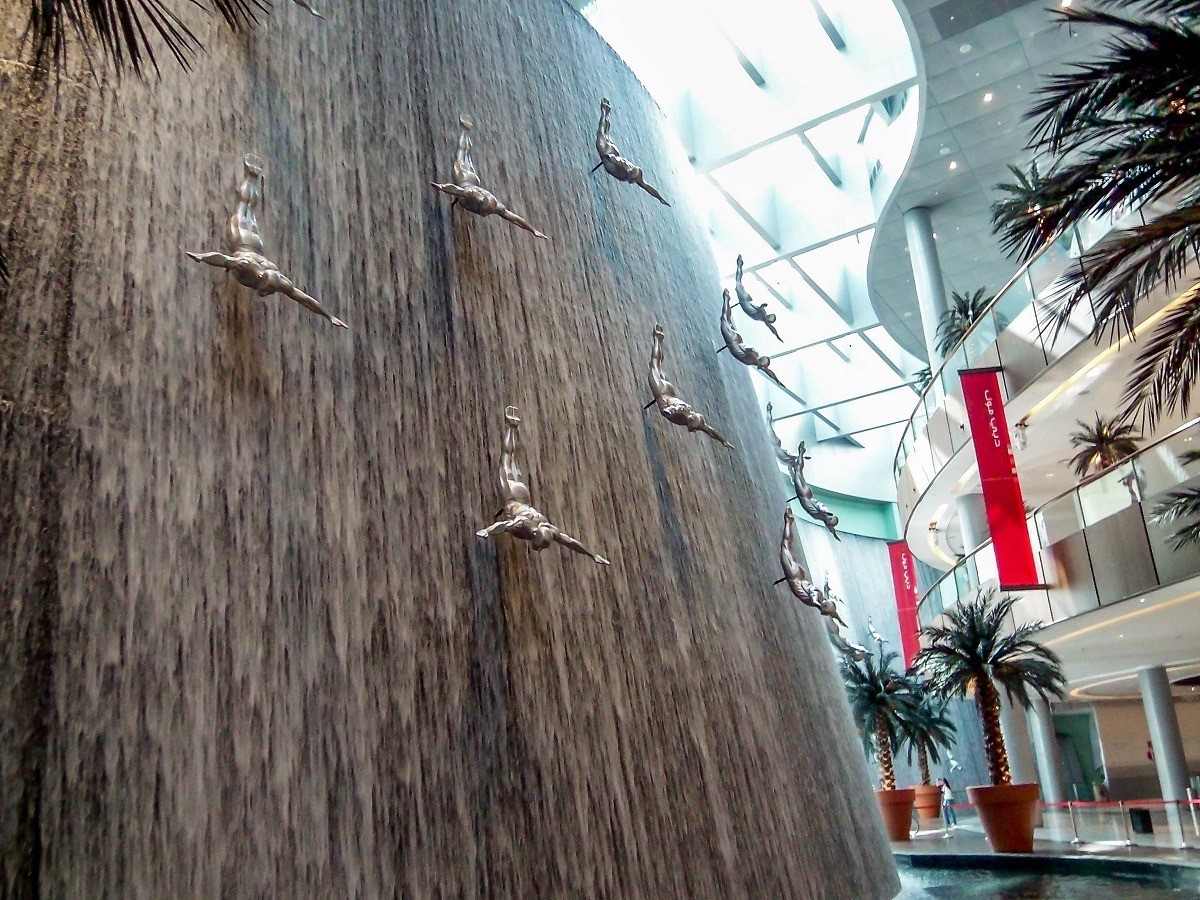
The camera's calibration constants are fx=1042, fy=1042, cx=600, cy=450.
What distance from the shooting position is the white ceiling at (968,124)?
16656 millimetres

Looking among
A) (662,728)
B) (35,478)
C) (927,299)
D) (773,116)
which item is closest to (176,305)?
(35,478)

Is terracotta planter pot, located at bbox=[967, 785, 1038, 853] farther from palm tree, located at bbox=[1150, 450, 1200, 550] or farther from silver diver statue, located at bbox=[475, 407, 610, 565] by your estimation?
silver diver statue, located at bbox=[475, 407, 610, 565]

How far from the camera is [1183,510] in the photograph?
11.8m

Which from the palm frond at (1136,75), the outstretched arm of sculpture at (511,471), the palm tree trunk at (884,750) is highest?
the palm frond at (1136,75)

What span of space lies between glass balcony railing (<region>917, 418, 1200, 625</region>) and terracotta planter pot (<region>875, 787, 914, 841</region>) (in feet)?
16.5

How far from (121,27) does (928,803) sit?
25629mm

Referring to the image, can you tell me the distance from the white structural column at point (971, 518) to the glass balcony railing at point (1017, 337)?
2.10 meters

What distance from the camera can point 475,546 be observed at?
19.7 ft

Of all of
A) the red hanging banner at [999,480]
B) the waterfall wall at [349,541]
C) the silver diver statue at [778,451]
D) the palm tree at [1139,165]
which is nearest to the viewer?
the waterfall wall at [349,541]

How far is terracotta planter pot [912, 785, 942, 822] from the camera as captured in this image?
25562mm

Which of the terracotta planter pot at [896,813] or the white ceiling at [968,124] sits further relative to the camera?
the terracotta planter pot at [896,813]

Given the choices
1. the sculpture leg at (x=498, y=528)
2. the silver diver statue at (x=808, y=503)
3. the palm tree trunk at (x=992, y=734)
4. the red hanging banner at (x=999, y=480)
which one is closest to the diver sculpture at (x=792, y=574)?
the silver diver statue at (x=808, y=503)

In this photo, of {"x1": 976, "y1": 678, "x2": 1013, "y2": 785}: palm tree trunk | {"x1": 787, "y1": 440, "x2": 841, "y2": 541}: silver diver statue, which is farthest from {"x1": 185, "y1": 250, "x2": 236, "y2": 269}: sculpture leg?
{"x1": 976, "y1": 678, "x2": 1013, "y2": 785}: palm tree trunk

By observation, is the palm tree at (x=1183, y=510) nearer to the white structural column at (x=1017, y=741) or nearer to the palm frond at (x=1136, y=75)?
the palm frond at (x=1136, y=75)
